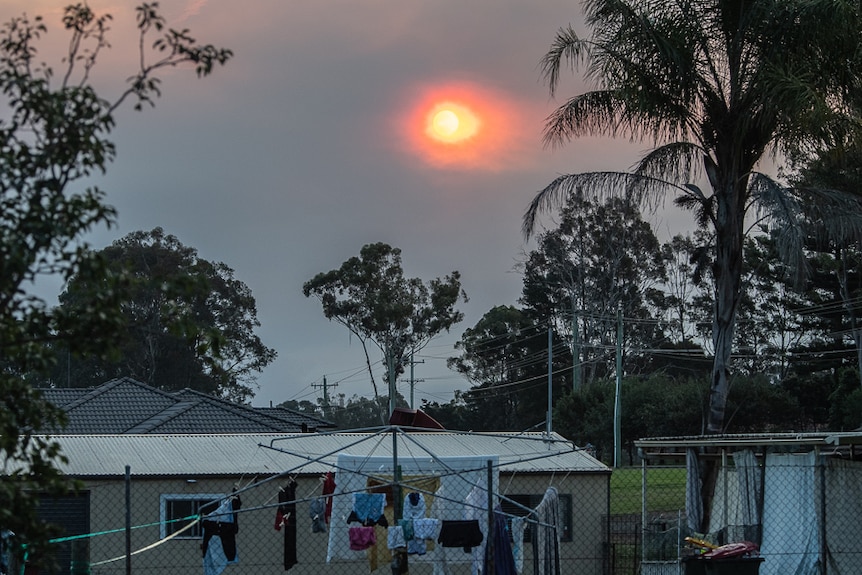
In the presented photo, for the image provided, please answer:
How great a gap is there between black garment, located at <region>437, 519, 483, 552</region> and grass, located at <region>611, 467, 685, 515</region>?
1565 cm

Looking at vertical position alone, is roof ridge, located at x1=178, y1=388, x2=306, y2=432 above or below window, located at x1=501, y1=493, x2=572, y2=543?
above

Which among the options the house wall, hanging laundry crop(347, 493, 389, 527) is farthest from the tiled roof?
hanging laundry crop(347, 493, 389, 527)

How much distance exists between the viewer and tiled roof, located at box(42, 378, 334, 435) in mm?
26516

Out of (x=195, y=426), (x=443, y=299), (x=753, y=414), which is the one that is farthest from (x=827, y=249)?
(x=195, y=426)

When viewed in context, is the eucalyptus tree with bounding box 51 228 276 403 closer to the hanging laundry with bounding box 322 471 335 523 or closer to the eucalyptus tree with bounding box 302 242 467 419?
the eucalyptus tree with bounding box 302 242 467 419

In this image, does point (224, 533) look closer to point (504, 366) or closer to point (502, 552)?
point (502, 552)

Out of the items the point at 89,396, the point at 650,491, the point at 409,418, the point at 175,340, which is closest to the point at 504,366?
the point at 175,340

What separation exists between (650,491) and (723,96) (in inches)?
A: 706

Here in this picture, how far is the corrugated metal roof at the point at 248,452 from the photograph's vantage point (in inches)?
675

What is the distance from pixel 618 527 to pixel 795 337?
1158 inches

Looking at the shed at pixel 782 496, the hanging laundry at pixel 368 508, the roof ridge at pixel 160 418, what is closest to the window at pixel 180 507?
the hanging laundry at pixel 368 508

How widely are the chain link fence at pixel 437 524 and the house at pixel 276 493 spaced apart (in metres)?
0.03

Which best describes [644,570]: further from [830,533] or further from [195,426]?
[195,426]

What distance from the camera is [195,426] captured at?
86.5 ft
